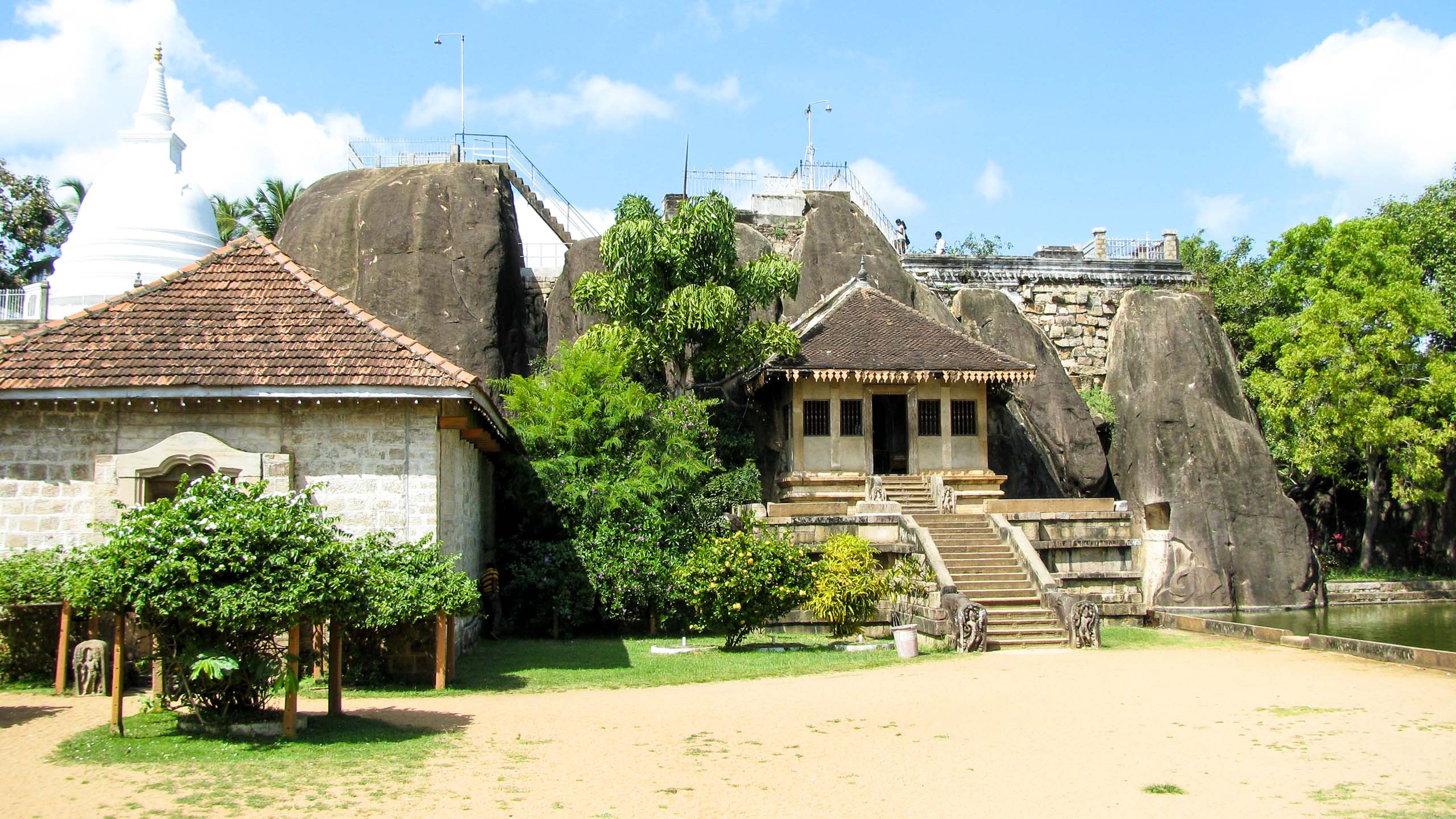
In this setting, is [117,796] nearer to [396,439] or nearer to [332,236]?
[396,439]

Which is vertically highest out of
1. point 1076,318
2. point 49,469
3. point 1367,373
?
point 1076,318

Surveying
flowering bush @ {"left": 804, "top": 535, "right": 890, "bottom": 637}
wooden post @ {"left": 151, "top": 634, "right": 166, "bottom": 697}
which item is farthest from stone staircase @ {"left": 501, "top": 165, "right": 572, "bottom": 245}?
wooden post @ {"left": 151, "top": 634, "right": 166, "bottom": 697}

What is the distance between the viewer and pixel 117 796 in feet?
21.7

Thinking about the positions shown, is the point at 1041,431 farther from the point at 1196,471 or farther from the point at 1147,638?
the point at 1147,638

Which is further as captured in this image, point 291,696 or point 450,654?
point 450,654

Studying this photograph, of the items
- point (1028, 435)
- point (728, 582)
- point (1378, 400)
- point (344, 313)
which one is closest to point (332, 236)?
point (344, 313)

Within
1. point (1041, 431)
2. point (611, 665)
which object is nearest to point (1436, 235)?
point (1041, 431)

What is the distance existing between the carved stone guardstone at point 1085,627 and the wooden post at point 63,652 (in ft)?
41.3

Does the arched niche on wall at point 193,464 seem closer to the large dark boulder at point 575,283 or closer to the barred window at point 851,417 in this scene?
the barred window at point 851,417

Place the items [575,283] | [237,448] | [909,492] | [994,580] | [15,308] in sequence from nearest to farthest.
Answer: [237,448], [994,580], [909,492], [575,283], [15,308]

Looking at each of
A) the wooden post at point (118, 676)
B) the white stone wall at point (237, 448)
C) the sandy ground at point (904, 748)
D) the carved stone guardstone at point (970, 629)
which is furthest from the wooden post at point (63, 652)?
the carved stone guardstone at point (970, 629)

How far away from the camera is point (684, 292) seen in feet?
70.2

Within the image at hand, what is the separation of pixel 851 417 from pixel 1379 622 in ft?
37.7

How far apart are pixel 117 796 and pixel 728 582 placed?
8854 mm
